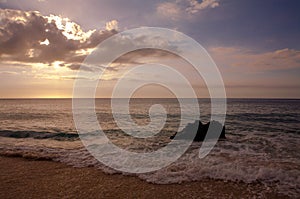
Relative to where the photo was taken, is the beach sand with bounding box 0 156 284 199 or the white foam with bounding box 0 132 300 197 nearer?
the beach sand with bounding box 0 156 284 199

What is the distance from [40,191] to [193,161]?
659 cm

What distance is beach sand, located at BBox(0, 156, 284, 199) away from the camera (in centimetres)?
674

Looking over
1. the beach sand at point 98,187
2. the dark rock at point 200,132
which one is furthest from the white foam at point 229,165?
the dark rock at point 200,132

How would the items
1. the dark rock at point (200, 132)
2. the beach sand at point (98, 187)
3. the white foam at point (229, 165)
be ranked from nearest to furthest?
the beach sand at point (98, 187) < the white foam at point (229, 165) < the dark rock at point (200, 132)

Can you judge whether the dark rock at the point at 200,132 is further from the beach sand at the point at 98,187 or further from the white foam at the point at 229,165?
the beach sand at the point at 98,187

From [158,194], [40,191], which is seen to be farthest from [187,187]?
[40,191]

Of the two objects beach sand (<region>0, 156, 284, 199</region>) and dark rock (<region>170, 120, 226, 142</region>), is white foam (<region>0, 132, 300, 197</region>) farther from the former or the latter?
dark rock (<region>170, 120, 226, 142</region>)

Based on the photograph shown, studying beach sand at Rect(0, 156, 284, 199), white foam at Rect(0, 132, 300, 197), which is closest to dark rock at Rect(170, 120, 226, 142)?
white foam at Rect(0, 132, 300, 197)

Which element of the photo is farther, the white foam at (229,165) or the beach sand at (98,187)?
the white foam at (229,165)

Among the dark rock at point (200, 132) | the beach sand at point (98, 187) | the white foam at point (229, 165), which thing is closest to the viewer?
the beach sand at point (98, 187)

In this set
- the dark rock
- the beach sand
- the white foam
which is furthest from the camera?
the dark rock

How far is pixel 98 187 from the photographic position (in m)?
7.32

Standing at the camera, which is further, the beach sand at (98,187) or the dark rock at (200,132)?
the dark rock at (200,132)

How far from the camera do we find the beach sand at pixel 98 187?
6738 mm
